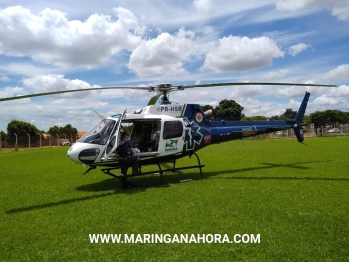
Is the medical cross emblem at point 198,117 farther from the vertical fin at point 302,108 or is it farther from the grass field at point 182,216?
the vertical fin at point 302,108

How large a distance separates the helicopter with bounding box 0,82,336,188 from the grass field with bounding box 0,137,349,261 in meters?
0.93

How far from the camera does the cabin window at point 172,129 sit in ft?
32.5

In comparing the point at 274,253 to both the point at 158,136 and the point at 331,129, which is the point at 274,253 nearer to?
the point at 158,136

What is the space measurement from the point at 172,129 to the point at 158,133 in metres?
0.50

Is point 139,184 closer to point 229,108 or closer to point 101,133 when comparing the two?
point 101,133

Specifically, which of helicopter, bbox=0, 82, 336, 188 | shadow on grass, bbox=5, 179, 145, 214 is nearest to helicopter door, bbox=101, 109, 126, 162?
helicopter, bbox=0, 82, 336, 188

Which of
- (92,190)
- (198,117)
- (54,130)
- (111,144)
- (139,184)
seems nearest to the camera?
(111,144)

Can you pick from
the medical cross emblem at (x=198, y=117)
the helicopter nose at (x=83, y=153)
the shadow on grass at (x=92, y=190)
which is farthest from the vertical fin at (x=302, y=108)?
the helicopter nose at (x=83, y=153)

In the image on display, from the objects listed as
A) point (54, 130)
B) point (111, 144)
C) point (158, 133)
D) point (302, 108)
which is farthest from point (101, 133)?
point (54, 130)

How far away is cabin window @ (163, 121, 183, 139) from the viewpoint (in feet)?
32.5

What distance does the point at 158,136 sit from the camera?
395 inches

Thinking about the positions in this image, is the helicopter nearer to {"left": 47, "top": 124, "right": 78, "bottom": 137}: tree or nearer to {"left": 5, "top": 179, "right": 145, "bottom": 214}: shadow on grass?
{"left": 5, "top": 179, "right": 145, "bottom": 214}: shadow on grass

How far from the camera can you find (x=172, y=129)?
395 inches

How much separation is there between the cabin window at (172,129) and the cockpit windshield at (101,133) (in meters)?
Result: 1.73
